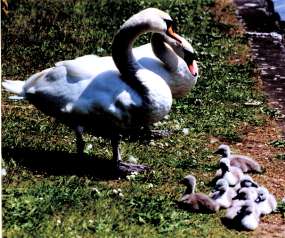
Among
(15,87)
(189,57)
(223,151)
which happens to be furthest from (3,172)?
(189,57)

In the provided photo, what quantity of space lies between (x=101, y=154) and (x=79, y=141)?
79cm

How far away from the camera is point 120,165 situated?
913 cm

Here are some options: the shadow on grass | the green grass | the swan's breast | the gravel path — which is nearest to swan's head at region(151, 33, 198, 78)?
the swan's breast

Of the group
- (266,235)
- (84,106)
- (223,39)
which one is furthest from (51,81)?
(223,39)

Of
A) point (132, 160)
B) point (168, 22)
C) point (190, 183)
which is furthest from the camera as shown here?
point (132, 160)

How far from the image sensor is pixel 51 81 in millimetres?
9180

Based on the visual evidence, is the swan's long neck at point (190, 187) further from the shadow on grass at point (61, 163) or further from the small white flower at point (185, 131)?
the small white flower at point (185, 131)

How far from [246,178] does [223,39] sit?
954 cm

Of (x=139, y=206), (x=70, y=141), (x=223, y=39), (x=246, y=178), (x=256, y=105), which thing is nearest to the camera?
(x=139, y=206)

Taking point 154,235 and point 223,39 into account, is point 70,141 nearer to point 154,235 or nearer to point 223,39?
point 154,235

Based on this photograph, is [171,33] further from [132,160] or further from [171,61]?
[132,160]

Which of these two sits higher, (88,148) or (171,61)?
(171,61)

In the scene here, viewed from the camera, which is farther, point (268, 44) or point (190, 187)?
point (268, 44)

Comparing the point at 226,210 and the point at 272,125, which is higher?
the point at 226,210
